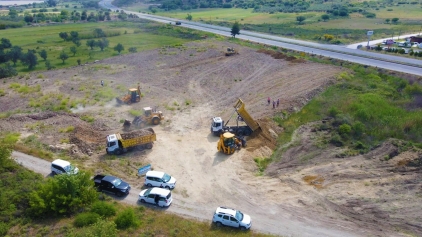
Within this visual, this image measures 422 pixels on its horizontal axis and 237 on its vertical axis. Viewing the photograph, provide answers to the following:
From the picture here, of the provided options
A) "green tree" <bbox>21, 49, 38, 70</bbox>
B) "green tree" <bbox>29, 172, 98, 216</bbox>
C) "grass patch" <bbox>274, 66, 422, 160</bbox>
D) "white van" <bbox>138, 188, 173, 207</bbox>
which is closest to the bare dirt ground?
"white van" <bbox>138, 188, 173, 207</bbox>

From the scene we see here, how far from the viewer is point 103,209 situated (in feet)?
75.4

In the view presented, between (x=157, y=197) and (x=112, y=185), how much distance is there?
379 centimetres

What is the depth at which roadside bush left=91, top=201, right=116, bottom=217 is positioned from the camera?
902 inches

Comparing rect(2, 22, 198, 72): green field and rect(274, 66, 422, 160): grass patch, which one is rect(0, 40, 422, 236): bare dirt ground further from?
rect(2, 22, 198, 72): green field

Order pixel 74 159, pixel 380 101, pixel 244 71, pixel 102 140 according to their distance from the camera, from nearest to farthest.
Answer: pixel 74 159
pixel 102 140
pixel 380 101
pixel 244 71

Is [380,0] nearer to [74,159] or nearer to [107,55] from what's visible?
[107,55]

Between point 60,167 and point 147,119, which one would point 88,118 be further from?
point 60,167

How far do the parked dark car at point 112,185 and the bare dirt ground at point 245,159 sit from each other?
102 cm

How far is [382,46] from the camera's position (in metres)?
75.0

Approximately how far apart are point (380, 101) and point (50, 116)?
39.7m

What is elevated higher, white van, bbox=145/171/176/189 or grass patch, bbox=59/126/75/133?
grass patch, bbox=59/126/75/133

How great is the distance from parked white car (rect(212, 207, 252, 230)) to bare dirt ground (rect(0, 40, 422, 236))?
920 mm

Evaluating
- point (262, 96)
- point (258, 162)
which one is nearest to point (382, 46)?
point (262, 96)

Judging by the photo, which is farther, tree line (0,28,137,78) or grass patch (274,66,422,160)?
tree line (0,28,137,78)
